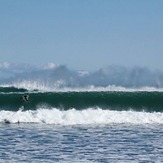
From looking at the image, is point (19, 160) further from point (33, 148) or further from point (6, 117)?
point (6, 117)

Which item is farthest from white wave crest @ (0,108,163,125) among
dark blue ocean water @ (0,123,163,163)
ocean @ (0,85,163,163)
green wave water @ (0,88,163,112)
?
green wave water @ (0,88,163,112)

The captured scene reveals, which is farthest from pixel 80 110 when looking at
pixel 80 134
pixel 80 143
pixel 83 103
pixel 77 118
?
pixel 80 143

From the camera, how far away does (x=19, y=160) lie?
18219 millimetres

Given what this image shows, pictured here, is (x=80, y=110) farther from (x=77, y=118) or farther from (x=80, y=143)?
(x=80, y=143)

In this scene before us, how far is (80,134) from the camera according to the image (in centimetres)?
2503

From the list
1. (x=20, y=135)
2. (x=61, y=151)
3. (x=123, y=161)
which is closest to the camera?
(x=123, y=161)

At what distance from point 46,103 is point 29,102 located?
131 cm

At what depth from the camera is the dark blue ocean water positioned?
18781 mm

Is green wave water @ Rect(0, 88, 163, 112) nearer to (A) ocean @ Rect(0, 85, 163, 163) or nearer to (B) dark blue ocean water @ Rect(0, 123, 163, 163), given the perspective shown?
(A) ocean @ Rect(0, 85, 163, 163)

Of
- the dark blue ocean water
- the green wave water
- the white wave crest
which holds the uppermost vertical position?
the green wave water

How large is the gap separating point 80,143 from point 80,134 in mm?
3094

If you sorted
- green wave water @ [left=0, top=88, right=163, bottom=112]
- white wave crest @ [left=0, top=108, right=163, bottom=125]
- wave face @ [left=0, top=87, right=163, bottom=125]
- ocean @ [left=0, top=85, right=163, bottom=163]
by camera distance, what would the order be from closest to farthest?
ocean @ [left=0, top=85, right=163, bottom=163], white wave crest @ [left=0, top=108, right=163, bottom=125], wave face @ [left=0, top=87, right=163, bottom=125], green wave water @ [left=0, top=88, right=163, bottom=112]

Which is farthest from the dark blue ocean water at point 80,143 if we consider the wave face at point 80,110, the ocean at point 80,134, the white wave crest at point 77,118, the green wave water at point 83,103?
the green wave water at point 83,103

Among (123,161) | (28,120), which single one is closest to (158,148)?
(123,161)
